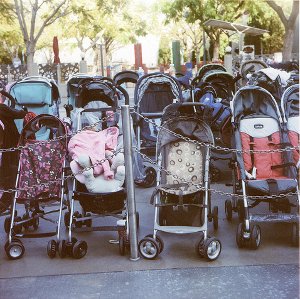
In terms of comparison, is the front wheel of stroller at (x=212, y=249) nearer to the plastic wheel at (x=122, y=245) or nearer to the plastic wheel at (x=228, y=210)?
the plastic wheel at (x=122, y=245)

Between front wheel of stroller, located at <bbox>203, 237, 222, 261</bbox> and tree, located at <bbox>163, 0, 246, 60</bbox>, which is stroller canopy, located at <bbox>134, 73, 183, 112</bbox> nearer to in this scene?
front wheel of stroller, located at <bbox>203, 237, 222, 261</bbox>

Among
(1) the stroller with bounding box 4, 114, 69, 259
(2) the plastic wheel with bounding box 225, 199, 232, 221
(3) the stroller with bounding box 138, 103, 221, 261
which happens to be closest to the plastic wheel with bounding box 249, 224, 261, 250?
(3) the stroller with bounding box 138, 103, 221, 261

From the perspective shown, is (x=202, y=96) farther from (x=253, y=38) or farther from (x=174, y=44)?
(x=253, y=38)

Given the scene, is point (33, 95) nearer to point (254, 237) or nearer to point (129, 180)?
point (129, 180)

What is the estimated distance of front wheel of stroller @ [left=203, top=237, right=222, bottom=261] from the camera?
18.7ft

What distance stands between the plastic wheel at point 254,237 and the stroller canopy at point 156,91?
16.5ft

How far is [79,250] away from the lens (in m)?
5.96

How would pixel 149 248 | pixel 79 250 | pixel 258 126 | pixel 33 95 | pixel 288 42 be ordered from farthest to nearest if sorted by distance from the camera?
pixel 288 42 → pixel 33 95 → pixel 258 126 → pixel 79 250 → pixel 149 248

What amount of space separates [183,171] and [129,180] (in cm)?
100

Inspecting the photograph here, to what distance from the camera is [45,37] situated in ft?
163

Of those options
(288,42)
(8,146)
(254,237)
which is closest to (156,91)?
(8,146)

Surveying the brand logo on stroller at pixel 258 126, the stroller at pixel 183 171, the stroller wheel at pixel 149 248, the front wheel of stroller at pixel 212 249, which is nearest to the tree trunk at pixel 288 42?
the brand logo on stroller at pixel 258 126

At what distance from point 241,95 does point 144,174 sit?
7.99ft

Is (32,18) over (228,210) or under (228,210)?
over
